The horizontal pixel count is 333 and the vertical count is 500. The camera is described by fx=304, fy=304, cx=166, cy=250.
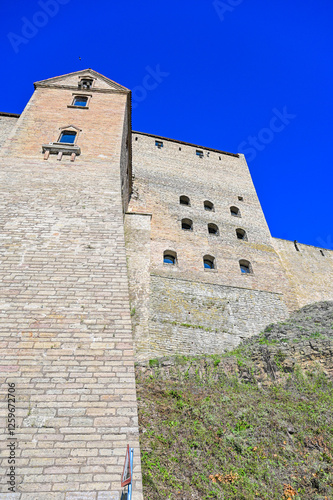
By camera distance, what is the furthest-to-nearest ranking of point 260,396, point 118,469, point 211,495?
point 260,396 → point 211,495 → point 118,469

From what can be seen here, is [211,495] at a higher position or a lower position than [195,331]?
lower

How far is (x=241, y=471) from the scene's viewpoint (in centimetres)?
Result: 574

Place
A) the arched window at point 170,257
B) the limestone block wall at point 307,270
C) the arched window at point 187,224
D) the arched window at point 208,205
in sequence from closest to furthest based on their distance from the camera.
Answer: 1. the arched window at point 170,257
2. the arched window at point 187,224
3. the limestone block wall at point 307,270
4. the arched window at point 208,205

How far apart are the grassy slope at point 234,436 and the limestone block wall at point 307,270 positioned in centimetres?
934

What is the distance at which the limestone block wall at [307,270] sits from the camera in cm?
1758

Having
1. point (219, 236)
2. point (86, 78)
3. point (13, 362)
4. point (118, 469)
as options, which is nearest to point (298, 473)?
point (118, 469)

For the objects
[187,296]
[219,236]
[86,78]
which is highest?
A: [86,78]

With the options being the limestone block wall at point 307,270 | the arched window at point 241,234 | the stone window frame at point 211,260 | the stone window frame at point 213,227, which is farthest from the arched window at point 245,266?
the limestone block wall at point 307,270

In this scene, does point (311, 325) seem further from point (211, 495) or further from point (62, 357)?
point (62, 357)

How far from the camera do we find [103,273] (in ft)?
20.8

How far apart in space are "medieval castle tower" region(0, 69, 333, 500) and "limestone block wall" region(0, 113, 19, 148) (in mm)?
111

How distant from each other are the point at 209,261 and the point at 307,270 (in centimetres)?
740

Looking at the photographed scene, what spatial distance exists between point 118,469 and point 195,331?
27.9ft

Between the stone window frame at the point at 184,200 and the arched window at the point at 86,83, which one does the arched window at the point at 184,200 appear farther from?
the arched window at the point at 86,83
